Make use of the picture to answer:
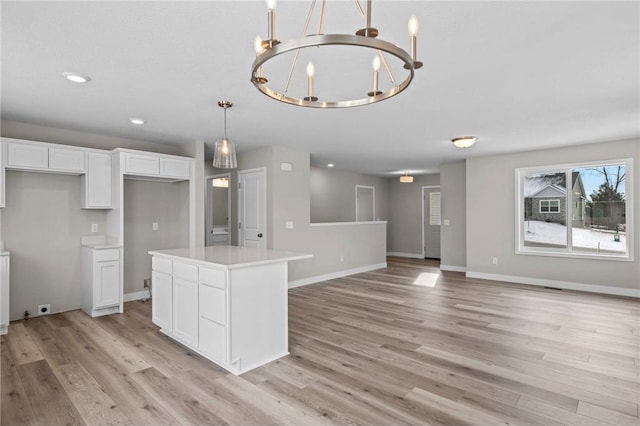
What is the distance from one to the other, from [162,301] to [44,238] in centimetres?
204

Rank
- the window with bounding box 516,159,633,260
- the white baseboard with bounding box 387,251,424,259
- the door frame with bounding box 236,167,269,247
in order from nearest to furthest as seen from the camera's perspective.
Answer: the window with bounding box 516,159,633,260, the door frame with bounding box 236,167,269,247, the white baseboard with bounding box 387,251,424,259

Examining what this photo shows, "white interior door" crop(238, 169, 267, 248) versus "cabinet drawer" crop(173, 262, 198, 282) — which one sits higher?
"white interior door" crop(238, 169, 267, 248)

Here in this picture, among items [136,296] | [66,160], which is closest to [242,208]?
[136,296]

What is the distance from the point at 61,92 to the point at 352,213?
740 centimetres

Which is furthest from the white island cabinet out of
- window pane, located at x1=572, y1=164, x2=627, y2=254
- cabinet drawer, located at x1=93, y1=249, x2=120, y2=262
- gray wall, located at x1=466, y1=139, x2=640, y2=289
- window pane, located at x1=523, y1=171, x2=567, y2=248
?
window pane, located at x1=572, y1=164, x2=627, y2=254

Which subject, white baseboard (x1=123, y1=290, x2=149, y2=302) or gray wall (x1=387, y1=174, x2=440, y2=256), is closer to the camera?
white baseboard (x1=123, y1=290, x2=149, y2=302)

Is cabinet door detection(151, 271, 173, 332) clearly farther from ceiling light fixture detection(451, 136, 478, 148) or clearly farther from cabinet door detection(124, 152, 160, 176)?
ceiling light fixture detection(451, 136, 478, 148)

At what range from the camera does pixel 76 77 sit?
2.85m

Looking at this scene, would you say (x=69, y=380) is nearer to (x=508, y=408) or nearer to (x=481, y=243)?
(x=508, y=408)

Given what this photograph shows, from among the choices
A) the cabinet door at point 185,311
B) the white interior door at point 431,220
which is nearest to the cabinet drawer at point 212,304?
the cabinet door at point 185,311

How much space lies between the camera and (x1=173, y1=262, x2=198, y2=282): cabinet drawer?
312cm

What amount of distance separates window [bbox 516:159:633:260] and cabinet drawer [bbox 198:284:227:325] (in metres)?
5.64

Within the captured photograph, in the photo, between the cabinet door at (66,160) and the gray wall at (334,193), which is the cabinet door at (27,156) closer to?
the cabinet door at (66,160)

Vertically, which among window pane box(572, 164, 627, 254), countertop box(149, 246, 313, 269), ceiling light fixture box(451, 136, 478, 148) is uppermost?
ceiling light fixture box(451, 136, 478, 148)
